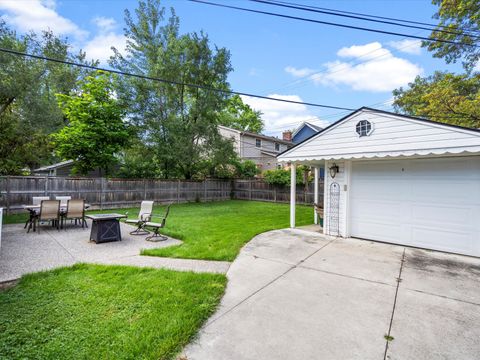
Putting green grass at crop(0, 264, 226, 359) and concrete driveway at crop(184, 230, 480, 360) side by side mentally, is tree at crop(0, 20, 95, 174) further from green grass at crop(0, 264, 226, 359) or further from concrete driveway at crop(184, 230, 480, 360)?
concrete driveway at crop(184, 230, 480, 360)

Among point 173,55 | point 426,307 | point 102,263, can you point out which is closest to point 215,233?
point 102,263

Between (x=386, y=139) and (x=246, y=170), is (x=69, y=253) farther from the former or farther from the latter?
(x=246, y=170)

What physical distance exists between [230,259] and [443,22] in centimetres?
1507

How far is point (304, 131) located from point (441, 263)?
21826 mm

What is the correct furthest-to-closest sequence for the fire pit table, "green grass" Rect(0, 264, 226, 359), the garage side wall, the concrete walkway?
the garage side wall < the fire pit table < the concrete walkway < "green grass" Rect(0, 264, 226, 359)

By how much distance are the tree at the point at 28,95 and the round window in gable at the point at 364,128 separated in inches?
576

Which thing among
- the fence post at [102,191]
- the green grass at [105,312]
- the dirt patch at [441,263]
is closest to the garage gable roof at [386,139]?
the dirt patch at [441,263]

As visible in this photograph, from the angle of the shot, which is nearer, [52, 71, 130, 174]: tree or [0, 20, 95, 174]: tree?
[0, 20, 95, 174]: tree

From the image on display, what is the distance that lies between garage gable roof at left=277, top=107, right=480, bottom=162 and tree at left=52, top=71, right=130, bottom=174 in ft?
41.0

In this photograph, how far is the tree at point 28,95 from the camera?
11266 mm

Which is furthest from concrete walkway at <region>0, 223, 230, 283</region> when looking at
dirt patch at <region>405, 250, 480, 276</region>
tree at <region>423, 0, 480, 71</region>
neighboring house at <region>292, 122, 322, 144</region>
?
neighboring house at <region>292, 122, 322, 144</region>

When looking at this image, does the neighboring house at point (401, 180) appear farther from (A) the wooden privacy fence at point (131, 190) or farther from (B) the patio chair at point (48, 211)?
(B) the patio chair at point (48, 211)

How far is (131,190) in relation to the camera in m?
13.8

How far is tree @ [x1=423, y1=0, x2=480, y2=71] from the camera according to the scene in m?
9.72
